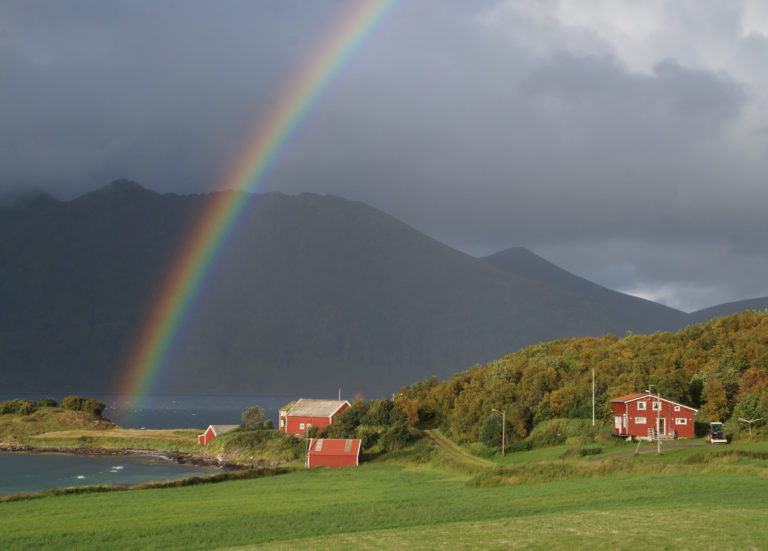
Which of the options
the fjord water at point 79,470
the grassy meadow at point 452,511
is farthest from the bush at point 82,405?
the grassy meadow at point 452,511

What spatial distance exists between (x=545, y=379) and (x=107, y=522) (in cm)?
6777

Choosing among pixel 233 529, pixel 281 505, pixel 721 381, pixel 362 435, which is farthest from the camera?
pixel 362 435

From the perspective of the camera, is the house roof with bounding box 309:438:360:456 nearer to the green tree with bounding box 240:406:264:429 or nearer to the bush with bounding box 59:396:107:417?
the green tree with bounding box 240:406:264:429

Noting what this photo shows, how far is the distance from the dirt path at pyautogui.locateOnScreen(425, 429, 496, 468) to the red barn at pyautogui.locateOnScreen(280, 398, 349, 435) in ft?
43.9

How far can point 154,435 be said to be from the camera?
12681 cm

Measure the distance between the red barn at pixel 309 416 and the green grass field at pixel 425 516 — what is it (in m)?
44.5

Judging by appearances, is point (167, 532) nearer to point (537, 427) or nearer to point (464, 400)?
point (537, 427)

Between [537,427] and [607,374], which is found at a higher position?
[607,374]

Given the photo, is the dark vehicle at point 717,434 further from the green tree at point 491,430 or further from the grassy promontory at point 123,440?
the grassy promontory at point 123,440

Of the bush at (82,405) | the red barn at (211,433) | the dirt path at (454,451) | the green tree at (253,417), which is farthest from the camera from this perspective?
the bush at (82,405)

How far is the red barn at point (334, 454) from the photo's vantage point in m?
82.7

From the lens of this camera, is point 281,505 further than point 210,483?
No

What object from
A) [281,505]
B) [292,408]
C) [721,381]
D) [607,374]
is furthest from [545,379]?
[281,505]

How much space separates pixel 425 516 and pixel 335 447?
46786mm
